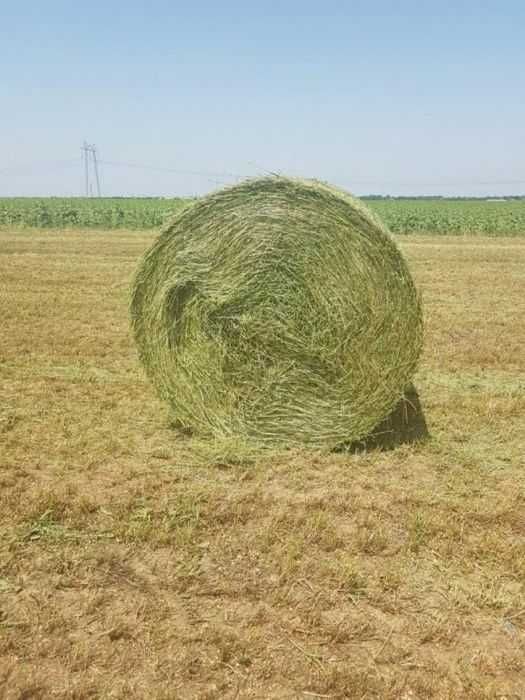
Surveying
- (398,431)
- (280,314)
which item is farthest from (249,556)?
(398,431)

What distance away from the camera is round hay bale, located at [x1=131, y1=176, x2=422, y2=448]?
221 inches

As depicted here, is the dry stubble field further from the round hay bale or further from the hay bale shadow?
the round hay bale

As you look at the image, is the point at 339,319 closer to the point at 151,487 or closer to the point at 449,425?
the point at 449,425

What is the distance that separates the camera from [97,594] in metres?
3.69

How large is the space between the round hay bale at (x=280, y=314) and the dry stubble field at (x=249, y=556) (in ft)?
1.34

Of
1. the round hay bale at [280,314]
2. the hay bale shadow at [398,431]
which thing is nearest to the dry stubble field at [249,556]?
the hay bale shadow at [398,431]

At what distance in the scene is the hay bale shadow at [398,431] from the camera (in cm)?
586

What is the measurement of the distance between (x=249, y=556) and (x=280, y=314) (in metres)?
2.26

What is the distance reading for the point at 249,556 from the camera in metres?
4.11

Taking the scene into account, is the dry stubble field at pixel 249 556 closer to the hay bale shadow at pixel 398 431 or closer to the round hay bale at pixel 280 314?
the hay bale shadow at pixel 398 431

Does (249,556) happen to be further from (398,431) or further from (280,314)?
(398,431)

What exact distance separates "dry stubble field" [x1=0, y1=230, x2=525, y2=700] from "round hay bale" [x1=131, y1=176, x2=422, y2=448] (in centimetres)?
41

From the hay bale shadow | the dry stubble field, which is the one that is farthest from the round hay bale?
the dry stubble field

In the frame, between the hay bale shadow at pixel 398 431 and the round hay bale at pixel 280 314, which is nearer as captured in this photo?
the round hay bale at pixel 280 314
